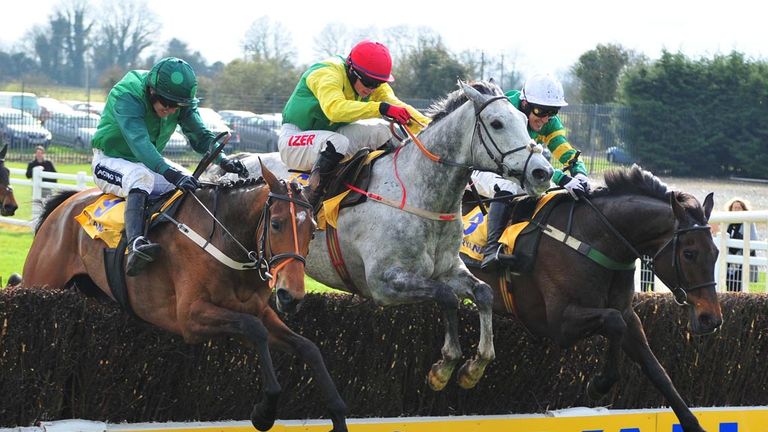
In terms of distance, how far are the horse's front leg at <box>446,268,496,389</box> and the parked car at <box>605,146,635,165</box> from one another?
66.7 ft

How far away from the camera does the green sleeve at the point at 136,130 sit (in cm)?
556

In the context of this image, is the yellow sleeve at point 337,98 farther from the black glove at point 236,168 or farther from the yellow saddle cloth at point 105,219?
the yellow saddle cloth at point 105,219

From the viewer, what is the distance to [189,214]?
5.65 meters

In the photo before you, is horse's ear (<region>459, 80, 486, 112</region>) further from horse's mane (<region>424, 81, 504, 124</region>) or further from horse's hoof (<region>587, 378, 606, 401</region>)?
horse's hoof (<region>587, 378, 606, 401</region>)

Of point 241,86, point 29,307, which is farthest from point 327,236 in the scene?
point 241,86

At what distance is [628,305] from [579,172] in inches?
37.3

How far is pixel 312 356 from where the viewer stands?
5105 millimetres

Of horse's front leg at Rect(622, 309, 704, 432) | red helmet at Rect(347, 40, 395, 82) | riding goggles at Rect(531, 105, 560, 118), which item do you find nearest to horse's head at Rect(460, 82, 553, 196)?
red helmet at Rect(347, 40, 395, 82)

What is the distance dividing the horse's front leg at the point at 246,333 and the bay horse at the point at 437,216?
0.86 m

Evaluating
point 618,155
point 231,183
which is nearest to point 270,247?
point 231,183

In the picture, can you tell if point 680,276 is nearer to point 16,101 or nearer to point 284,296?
point 284,296

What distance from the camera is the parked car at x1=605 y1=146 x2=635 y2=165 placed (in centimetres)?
2573

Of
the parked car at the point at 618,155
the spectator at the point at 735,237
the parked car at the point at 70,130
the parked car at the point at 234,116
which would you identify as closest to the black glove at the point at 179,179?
the spectator at the point at 735,237

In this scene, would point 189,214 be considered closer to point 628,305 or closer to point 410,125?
point 410,125
